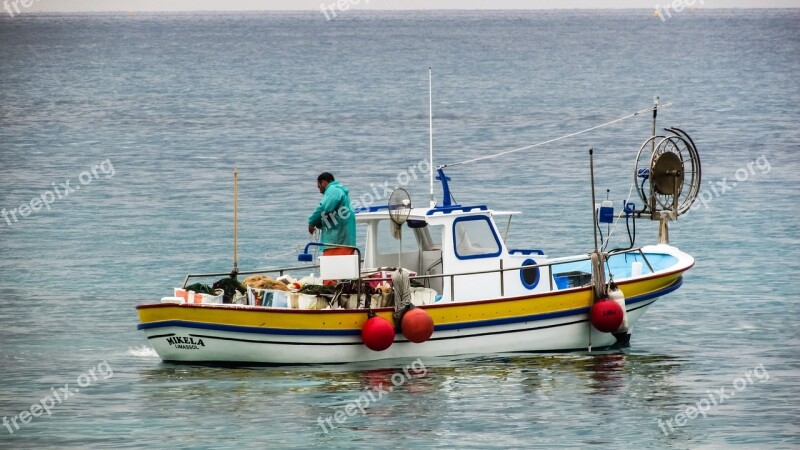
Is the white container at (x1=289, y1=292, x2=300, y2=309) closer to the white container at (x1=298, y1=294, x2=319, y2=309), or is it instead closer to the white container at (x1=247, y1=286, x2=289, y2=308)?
the white container at (x1=298, y1=294, x2=319, y2=309)

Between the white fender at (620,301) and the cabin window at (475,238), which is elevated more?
the cabin window at (475,238)

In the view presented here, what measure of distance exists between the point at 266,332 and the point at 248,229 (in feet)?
50.2

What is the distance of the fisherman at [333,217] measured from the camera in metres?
20.6

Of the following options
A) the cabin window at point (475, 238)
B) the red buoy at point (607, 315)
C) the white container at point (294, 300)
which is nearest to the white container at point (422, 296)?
the cabin window at point (475, 238)

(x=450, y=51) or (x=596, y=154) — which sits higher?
(x=450, y=51)

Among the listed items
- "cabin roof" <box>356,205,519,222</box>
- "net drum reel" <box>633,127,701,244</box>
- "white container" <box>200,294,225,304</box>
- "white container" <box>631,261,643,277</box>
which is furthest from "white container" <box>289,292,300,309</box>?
"net drum reel" <box>633,127,701,244</box>

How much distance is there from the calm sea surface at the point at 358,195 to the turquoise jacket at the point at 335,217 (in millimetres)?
1775

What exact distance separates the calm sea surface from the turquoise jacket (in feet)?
5.82

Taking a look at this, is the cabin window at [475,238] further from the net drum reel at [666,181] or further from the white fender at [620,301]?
the net drum reel at [666,181]

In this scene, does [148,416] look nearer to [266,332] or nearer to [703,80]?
[266,332]

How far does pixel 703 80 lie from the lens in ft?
334

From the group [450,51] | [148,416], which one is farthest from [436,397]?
[450,51]

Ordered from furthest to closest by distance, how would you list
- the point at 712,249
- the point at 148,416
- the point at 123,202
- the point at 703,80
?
the point at 703,80 → the point at 123,202 → the point at 712,249 → the point at 148,416

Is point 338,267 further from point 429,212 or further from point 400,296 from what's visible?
point 429,212
